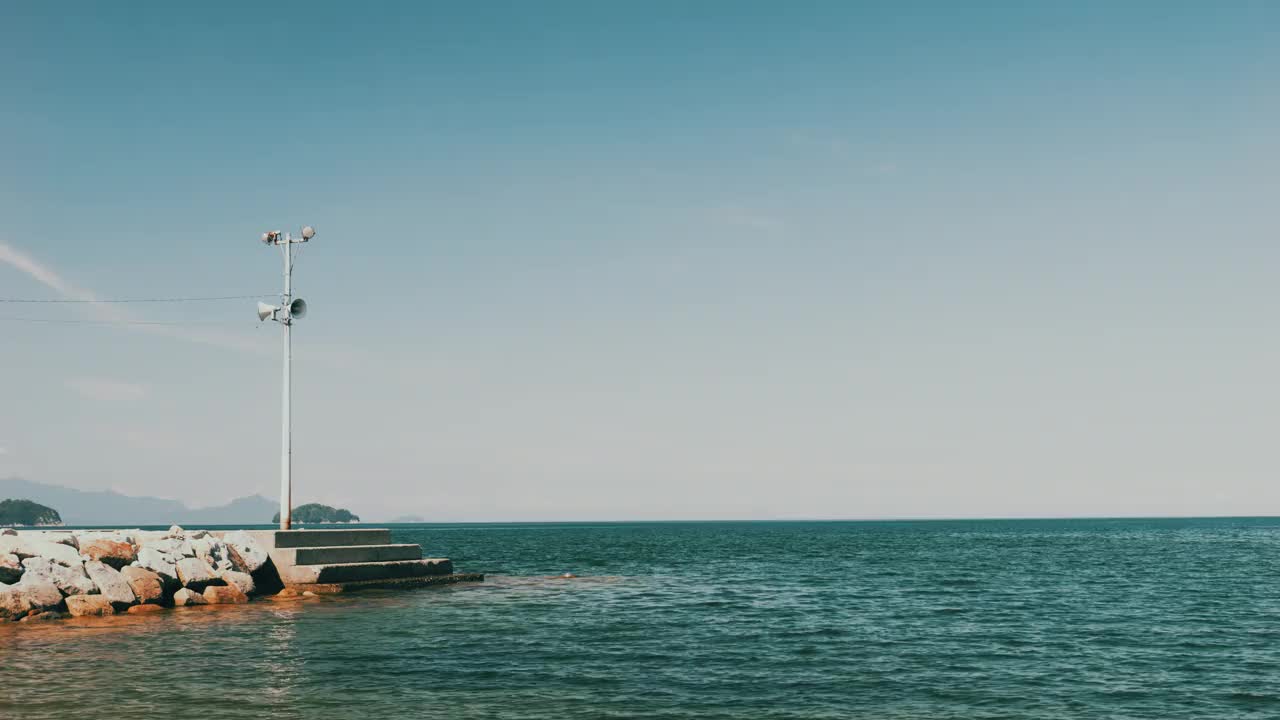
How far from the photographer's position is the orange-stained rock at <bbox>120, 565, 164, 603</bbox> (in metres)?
34.6

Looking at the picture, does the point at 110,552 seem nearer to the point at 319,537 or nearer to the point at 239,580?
the point at 239,580

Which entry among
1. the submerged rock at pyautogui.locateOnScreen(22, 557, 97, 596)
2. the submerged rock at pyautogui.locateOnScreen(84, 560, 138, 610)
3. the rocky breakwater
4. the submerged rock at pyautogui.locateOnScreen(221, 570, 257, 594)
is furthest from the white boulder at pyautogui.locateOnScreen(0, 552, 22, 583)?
the submerged rock at pyautogui.locateOnScreen(221, 570, 257, 594)

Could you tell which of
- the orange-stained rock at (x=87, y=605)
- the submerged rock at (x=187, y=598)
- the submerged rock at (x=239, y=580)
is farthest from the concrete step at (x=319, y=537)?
the orange-stained rock at (x=87, y=605)

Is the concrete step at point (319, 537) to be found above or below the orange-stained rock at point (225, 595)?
above

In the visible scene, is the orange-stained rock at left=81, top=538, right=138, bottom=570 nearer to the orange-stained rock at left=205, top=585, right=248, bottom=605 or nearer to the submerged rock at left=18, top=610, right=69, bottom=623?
the orange-stained rock at left=205, top=585, right=248, bottom=605

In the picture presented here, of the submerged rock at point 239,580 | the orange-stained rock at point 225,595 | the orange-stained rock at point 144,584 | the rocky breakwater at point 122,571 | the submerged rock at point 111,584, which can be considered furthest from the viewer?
the submerged rock at point 239,580

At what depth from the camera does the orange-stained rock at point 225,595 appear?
36750 millimetres

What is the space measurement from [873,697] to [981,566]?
52062 mm

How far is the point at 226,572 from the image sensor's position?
124 feet

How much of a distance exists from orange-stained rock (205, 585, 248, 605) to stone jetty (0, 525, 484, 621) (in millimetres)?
39

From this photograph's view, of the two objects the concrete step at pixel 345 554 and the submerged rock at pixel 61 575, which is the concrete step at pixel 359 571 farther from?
the submerged rock at pixel 61 575

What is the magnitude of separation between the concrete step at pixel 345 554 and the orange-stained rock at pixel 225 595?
2.67 metres

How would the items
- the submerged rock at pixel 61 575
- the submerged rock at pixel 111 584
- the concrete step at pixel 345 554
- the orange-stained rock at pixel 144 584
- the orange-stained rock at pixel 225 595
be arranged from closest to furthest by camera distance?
1. the submerged rock at pixel 61 575
2. the submerged rock at pixel 111 584
3. the orange-stained rock at pixel 144 584
4. the orange-stained rock at pixel 225 595
5. the concrete step at pixel 345 554

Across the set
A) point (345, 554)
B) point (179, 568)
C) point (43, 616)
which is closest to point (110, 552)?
point (179, 568)
